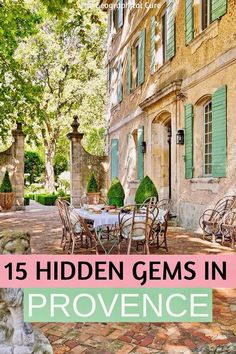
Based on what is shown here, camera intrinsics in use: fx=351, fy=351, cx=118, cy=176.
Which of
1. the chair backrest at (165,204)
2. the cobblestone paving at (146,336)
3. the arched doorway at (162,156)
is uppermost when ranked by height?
the arched doorway at (162,156)

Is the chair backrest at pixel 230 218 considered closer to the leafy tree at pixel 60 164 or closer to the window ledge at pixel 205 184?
the window ledge at pixel 205 184

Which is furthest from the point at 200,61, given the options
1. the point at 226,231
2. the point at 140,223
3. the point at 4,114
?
the point at 4,114

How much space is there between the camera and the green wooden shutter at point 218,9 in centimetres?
705

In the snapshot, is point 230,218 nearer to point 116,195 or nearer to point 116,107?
point 116,195

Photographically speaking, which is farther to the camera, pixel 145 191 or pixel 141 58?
pixel 141 58

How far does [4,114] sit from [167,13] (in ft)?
19.8

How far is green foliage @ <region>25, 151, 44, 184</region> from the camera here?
2821cm

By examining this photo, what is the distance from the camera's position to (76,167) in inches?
557

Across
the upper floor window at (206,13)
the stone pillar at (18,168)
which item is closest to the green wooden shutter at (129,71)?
the stone pillar at (18,168)

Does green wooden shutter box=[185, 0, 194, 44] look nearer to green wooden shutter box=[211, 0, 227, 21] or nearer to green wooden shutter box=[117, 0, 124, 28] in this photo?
green wooden shutter box=[211, 0, 227, 21]

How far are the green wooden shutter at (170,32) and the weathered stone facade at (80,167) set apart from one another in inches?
201

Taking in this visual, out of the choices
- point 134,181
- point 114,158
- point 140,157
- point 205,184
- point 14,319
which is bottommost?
point 14,319

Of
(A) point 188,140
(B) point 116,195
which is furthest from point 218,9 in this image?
(B) point 116,195

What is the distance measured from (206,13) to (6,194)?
966 centimetres
